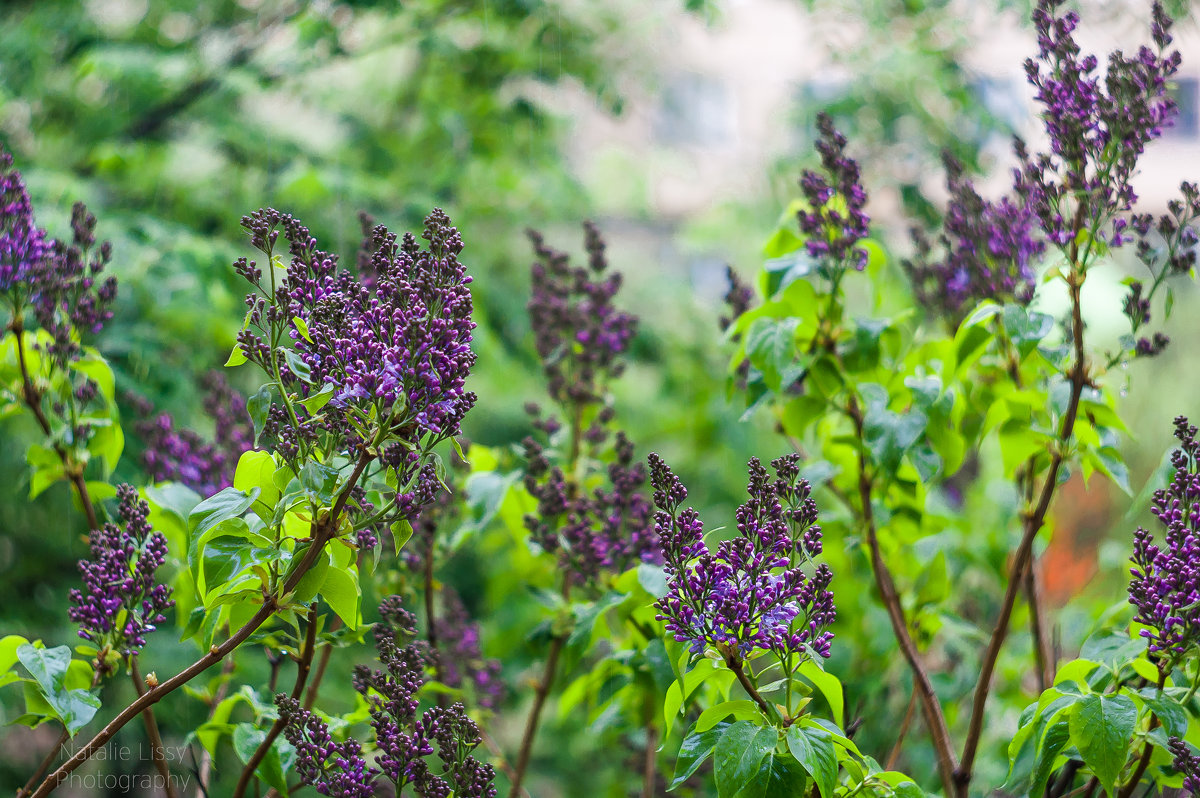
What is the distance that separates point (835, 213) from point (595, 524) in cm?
47

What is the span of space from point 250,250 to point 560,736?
182 centimetres

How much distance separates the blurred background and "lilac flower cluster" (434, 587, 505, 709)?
0.99 m

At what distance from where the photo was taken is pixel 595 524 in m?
1.14

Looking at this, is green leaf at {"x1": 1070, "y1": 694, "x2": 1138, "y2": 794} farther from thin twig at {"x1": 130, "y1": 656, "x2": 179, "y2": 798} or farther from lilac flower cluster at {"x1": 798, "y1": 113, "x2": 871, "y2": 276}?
thin twig at {"x1": 130, "y1": 656, "x2": 179, "y2": 798}

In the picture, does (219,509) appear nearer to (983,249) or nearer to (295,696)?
(295,696)

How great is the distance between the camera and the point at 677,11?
288 cm

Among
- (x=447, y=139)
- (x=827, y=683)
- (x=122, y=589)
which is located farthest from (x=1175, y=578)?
(x=447, y=139)

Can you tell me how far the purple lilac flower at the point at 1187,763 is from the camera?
697mm

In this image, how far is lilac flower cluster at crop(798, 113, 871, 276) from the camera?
1.01 metres

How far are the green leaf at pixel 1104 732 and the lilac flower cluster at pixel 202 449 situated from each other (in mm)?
914

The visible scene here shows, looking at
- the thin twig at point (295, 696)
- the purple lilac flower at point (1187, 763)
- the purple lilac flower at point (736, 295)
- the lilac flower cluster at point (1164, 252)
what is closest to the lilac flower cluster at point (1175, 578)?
the purple lilac flower at point (1187, 763)

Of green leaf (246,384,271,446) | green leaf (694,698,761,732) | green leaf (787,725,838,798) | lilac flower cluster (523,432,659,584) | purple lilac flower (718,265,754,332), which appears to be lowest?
green leaf (787,725,838,798)

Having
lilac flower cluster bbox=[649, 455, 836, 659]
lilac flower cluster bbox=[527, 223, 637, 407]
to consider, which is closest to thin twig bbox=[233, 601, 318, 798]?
lilac flower cluster bbox=[649, 455, 836, 659]

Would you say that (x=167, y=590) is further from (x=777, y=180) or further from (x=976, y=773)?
(x=777, y=180)
